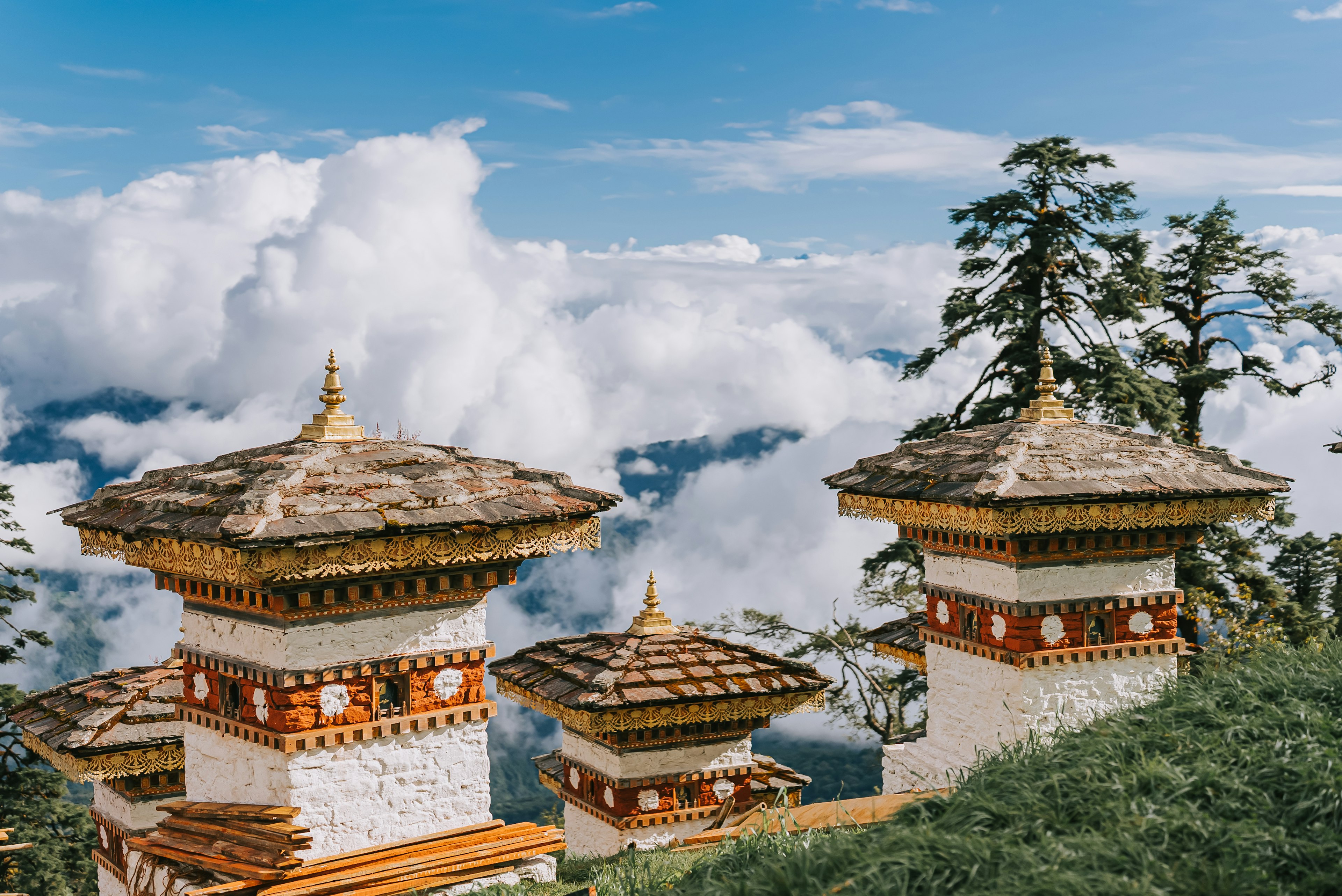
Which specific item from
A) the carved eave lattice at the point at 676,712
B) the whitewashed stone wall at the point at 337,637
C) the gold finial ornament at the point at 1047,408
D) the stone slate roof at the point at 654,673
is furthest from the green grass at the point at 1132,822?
the gold finial ornament at the point at 1047,408

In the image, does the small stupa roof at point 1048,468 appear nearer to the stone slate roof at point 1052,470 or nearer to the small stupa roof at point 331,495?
the stone slate roof at point 1052,470

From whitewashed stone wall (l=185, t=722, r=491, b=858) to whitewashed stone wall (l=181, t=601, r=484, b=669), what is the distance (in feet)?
1.90

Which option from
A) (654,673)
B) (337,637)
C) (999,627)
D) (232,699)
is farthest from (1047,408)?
(232,699)

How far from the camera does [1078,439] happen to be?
30.3ft

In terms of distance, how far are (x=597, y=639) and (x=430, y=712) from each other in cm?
332

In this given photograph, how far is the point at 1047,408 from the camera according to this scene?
31.9 ft

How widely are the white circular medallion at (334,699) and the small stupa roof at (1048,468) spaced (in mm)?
4685

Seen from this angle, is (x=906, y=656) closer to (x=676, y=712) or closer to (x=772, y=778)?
(x=772, y=778)

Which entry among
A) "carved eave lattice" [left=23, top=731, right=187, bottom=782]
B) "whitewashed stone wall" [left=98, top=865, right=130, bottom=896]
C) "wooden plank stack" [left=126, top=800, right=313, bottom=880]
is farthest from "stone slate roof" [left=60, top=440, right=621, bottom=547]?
"whitewashed stone wall" [left=98, top=865, right=130, bottom=896]

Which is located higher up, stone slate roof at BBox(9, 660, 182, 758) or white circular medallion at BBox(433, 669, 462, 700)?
white circular medallion at BBox(433, 669, 462, 700)

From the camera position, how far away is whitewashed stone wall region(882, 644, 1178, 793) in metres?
8.70

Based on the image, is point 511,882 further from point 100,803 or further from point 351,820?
point 100,803

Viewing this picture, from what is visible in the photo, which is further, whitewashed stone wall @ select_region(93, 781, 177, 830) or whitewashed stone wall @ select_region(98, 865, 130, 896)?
whitewashed stone wall @ select_region(93, 781, 177, 830)

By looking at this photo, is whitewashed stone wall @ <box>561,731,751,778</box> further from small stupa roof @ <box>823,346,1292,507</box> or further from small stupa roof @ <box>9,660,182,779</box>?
small stupa roof @ <box>9,660,182,779</box>
